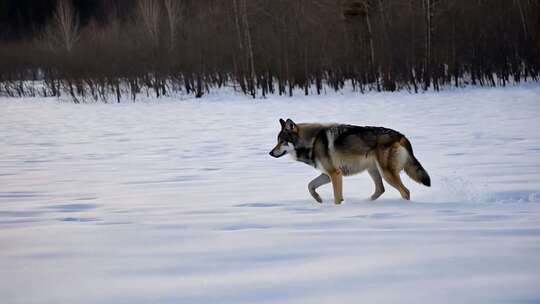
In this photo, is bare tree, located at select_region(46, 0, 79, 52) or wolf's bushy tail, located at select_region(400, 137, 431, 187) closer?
wolf's bushy tail, located at select_region(400, 137, 431, 187)

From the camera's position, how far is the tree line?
2456cm

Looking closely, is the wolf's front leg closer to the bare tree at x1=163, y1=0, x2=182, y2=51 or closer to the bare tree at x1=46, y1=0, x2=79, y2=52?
the bare tree at x1=163, y1=0, x2=182, y2=51

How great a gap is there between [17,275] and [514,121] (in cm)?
1198

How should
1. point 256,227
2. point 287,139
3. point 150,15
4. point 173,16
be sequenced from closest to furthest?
point 256,227
point 287,139
point 173,16
point 150,15

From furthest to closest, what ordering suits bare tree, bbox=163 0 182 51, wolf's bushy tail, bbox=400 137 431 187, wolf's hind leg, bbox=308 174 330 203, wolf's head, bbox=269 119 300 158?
bare tree, bbox=163 0 182 51 → wolf's head, bbox=269 119 300 158 → wolf's hind leg, bbox=308 174 330 203 → wolf's bushy tail, bbox=400 137 431 187

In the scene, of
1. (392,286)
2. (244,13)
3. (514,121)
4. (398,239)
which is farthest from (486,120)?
(244,13)

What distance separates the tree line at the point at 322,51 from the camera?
80.6ft

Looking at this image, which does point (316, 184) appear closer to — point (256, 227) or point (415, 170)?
point (415, 170)

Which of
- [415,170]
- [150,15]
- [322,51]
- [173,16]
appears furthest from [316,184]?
[150,15]

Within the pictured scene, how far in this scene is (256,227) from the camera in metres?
4.61

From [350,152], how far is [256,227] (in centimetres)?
192

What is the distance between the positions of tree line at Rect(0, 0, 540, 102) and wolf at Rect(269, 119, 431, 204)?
17.6 metres

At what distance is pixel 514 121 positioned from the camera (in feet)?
42.5

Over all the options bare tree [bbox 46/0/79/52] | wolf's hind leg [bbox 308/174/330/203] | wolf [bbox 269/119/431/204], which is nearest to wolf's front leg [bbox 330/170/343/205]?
wolf [bbox 269/119/431/204]
